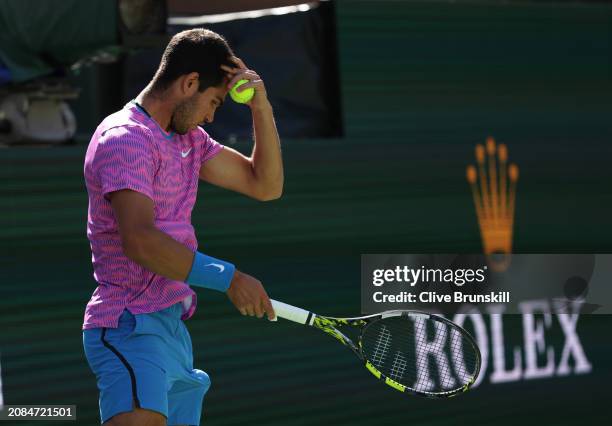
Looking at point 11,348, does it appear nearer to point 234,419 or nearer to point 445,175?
point 234,419

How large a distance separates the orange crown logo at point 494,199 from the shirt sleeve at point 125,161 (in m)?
2.98

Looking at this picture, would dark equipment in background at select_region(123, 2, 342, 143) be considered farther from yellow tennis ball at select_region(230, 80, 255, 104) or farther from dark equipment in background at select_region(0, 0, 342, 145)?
yellow tennis ball at select_region(230, 80, 255, 104)

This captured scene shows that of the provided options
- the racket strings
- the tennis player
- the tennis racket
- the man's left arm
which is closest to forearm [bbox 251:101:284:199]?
the man's left arm

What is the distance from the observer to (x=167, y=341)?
3.61 meters

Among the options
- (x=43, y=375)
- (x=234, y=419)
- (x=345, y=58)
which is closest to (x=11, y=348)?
(x=43, y=375)

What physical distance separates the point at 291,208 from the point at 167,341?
2132 mm

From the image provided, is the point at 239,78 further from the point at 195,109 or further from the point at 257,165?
the point at 257,165

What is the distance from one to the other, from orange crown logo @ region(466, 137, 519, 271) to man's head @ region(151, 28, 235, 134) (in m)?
2.77

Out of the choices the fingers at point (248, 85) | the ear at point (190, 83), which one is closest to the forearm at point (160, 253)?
the ear at point (190, 83)

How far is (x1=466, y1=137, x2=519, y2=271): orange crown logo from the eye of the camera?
6102mm

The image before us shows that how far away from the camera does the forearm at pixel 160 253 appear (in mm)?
3289

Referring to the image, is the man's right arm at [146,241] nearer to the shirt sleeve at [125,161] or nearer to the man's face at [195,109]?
the shirt sleeve at [125,161]

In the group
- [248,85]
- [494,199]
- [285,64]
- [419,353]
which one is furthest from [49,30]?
[494,199]

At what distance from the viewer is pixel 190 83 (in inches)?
139
